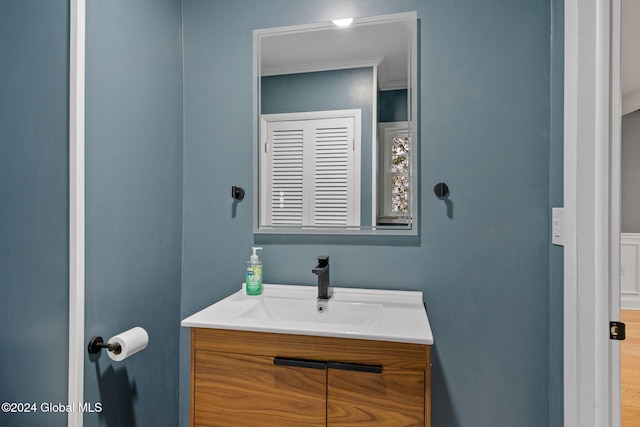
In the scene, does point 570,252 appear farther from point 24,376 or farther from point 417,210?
point 24,376

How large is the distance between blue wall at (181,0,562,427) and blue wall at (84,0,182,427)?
57cm

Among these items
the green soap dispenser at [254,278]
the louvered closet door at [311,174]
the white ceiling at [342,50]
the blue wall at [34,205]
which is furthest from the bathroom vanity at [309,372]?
the white ceiling at [342,50]

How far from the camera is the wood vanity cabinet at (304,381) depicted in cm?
100

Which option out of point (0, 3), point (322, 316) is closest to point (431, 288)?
point (322, 316)

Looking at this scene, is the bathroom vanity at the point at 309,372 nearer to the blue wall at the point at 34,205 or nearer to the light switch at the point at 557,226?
the blue wall at the point at 34,205

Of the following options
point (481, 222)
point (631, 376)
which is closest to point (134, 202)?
point (481, 222)

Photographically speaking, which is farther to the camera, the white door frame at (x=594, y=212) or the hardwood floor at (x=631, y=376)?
the hardwood floor at (x=631, y=376)

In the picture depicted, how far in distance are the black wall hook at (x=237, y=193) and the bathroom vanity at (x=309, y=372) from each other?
550 mm

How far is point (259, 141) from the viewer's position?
5.14 feet

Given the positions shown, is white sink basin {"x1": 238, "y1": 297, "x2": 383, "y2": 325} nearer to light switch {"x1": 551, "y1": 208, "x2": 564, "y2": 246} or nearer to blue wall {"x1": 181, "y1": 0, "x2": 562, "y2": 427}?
blue wall {"x1": 181, "y1": 0, "x2": 562, "y2": 427}

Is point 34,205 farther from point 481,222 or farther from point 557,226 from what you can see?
point 557,226

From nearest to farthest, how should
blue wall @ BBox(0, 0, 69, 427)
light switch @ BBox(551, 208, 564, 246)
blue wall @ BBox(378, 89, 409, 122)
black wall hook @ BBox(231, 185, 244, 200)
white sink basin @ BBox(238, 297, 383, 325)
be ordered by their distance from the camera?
blue wall @ BBox(0, 0, 69, 427)
light switch @ BBox(551, 208, 564, 246)
white sink basin @ BBox(238, 297, 383, 325)
blue wall @ BBox(378, 89, 409, 122)
black wall hook @ BBox(231, 185, 244, 200)

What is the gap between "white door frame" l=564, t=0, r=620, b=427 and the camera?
1017mm

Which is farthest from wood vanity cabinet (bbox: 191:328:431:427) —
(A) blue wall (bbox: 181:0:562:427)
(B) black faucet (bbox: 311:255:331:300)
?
(A) blue wall (bbox: 181:0:562:427)
